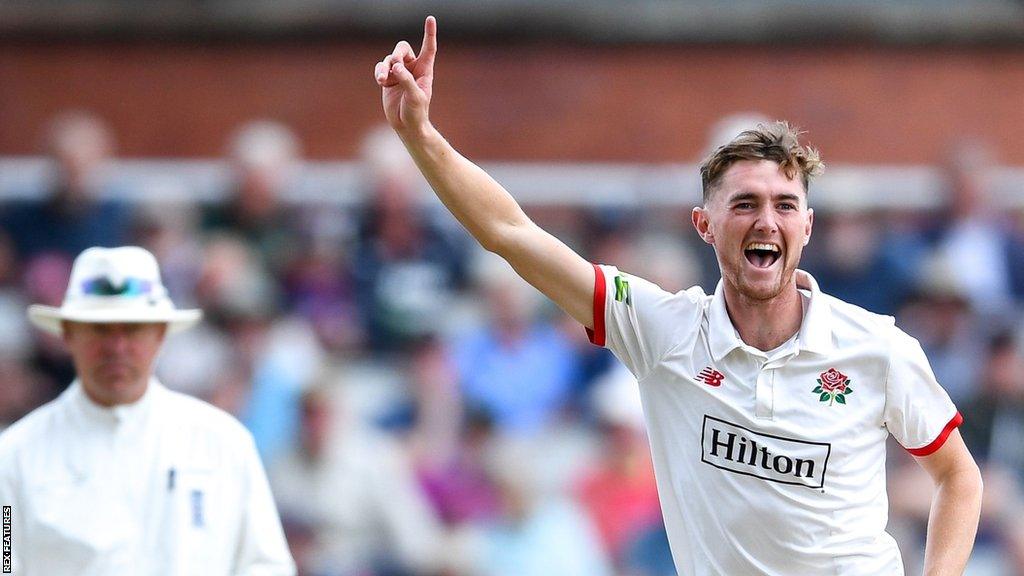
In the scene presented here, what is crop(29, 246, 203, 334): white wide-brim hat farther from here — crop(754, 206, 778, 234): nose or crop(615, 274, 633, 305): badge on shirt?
crop(754, 206, 778, 234): nose

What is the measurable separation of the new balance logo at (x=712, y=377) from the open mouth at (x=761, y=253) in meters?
0.35

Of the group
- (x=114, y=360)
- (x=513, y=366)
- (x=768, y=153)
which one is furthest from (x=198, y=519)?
(x=513, y=366)

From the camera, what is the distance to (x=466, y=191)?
197 inches

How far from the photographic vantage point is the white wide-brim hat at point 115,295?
6.30m

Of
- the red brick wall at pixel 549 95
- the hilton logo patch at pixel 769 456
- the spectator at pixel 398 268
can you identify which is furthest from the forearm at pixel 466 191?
the red brick wall at pixel 549 95

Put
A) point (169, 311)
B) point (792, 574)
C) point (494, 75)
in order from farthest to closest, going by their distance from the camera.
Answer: point (494, 75), point (169, 311), point (792, 574)

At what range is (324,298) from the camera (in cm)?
1005

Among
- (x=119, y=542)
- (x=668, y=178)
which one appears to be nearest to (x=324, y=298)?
(x=668, y=178)

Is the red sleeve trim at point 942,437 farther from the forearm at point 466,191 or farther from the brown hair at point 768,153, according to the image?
the forearm at point 466,191

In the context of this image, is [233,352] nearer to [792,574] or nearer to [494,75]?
[494,75]

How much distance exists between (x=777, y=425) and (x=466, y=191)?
3.85 ft

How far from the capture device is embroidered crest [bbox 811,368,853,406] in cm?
502

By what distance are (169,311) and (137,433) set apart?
0.53 m

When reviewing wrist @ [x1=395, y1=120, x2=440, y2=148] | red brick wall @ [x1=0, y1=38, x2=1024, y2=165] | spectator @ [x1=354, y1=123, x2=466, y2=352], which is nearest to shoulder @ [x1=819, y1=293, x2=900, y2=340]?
wrist @ [x1=395, y1=120, x2=440, y2=148]
